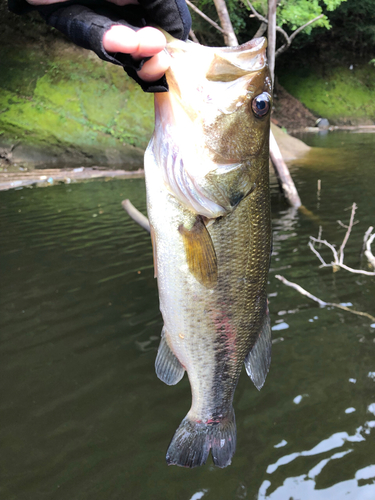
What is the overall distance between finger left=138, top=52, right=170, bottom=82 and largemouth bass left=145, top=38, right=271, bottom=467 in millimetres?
138

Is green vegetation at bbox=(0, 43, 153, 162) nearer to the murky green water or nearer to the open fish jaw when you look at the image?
the murky green water

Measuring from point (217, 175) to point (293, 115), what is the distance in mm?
29667

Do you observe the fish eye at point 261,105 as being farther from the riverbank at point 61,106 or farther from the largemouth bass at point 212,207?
the riverbank at point 61,106

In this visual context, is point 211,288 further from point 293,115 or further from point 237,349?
point 293,115

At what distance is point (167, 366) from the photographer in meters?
1.90

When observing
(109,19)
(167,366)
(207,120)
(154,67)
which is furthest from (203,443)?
(109,19)

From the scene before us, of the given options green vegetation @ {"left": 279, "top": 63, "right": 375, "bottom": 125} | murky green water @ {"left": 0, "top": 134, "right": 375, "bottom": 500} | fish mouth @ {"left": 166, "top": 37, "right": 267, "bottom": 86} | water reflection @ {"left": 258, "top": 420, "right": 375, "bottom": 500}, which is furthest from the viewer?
green vegetation @ {"left": 279, "top": 63, "right": 375, "bottom": 125}

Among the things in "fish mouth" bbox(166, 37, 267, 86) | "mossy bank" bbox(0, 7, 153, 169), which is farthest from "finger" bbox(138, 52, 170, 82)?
"mossy bank" bbox(0, 7, 153, 169)

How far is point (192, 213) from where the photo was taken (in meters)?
1.59

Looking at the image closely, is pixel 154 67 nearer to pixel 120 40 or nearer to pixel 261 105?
pixel 120 40

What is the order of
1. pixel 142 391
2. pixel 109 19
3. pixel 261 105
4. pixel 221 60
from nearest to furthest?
1. pixel 109 19
2. pixel 221 60
3. pixel 261 105
4. pixel 142 391

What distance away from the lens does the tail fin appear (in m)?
1.86

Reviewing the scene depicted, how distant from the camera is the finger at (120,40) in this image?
1134 mm

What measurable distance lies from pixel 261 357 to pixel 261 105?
1.06 meters
